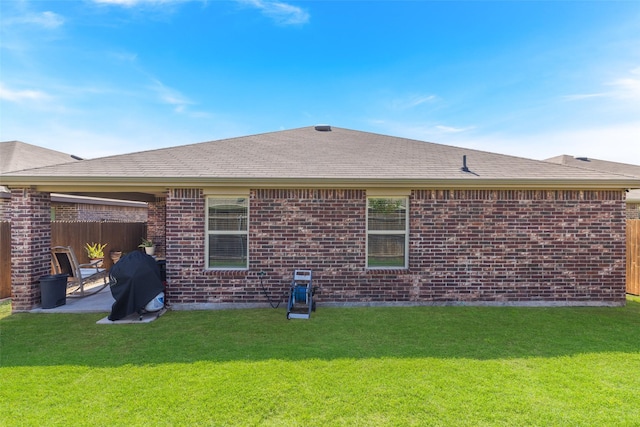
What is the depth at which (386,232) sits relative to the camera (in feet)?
22.5

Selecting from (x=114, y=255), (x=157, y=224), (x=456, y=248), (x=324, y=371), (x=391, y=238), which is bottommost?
(x=324, y=371)

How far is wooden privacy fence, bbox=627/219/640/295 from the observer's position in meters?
8.11

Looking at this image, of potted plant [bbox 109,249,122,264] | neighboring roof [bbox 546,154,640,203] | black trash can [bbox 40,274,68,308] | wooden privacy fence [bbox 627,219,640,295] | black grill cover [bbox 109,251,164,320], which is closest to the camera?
black grill cover [bbox 109,251,164,320]

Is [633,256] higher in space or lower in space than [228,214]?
lower

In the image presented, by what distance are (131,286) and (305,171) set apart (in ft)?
13.4

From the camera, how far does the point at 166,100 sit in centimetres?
1133

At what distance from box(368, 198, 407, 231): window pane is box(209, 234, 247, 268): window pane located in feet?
9.62

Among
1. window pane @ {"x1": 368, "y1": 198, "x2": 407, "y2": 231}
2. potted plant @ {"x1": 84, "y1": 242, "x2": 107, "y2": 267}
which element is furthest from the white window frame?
potted plant @ {"x1": 84, "y1": 242, "x2": 107, "y2": 267}

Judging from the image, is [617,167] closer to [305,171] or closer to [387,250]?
[387,250]

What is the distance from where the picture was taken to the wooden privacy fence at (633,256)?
26.6 feet

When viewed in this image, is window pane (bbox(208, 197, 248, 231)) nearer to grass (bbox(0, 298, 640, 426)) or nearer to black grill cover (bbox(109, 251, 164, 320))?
black grill cover (bbox(109, 251, 164, 320))

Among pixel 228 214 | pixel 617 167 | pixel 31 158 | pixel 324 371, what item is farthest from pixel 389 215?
pixel 617 167

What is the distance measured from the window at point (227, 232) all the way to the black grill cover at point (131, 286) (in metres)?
1.21

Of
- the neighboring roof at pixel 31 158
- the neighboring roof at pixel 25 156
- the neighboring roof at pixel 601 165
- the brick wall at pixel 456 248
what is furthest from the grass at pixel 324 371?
the neighboring roof at pixel 601 165
